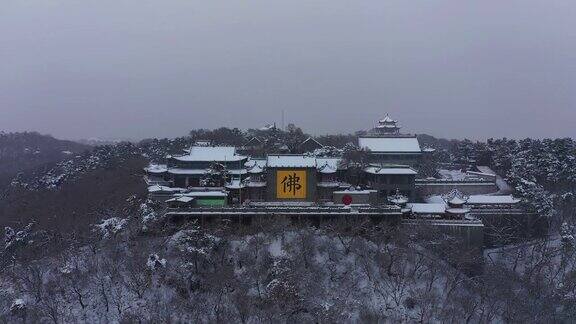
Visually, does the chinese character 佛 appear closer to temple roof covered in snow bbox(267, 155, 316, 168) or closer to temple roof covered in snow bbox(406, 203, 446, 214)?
temple roof covered in snow bbox(267, 155, 316, 168)

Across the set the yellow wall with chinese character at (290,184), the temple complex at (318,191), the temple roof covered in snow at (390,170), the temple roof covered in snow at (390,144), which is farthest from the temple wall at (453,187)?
the yellow wall with chinese character at (290,184)

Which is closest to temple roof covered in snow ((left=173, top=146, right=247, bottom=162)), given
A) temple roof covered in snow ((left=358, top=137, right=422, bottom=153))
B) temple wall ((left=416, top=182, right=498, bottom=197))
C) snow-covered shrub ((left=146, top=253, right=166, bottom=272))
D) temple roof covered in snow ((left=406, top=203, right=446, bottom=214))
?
temple roof covered in snow ((left=358, top=137, right=422, bottom=153))

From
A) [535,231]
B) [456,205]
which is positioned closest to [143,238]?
[456,205]

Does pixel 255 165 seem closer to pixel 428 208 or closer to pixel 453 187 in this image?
pixel 428 208

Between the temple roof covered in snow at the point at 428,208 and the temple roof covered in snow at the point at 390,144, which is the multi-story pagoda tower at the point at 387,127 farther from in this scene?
the temple roof covered in snow at the point at 428,208

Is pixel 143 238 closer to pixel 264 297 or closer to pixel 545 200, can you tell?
pixel 264 297

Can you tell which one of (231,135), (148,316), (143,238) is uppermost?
(231,135)
